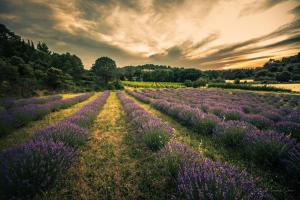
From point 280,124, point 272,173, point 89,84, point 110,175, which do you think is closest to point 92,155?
point 110,175

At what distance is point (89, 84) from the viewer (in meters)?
47.0

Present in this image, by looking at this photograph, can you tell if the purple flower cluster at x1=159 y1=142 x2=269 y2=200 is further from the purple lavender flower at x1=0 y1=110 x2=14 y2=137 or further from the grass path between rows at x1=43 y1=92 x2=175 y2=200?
the purple lavender flower at x1=0 y1=110 x2=14 y2=137

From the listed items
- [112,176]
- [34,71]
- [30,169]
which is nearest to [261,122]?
[112,176]

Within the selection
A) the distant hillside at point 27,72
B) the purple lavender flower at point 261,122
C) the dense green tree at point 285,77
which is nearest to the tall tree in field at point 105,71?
the distant hillside at point 27,72

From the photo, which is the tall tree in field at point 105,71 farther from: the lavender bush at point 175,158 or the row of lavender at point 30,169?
the lavender bush at point 175,158

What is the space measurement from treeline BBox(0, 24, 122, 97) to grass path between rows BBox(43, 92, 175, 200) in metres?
20.4

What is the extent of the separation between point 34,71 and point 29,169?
110 ft

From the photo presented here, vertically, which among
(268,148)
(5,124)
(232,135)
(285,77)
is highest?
(5,124)

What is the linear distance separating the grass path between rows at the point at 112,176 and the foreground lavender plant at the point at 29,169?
233 millimetres

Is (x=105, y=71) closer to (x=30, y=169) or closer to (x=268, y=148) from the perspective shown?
(x=30, y=169)

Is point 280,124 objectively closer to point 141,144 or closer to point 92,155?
point 141,144

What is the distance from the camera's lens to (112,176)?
9.50 feet

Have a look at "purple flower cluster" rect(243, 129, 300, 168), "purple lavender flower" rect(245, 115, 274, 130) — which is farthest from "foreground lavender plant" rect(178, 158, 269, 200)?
"purple lavender flower" rect(245, 115, 274, 130)

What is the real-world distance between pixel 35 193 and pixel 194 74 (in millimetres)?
76885
